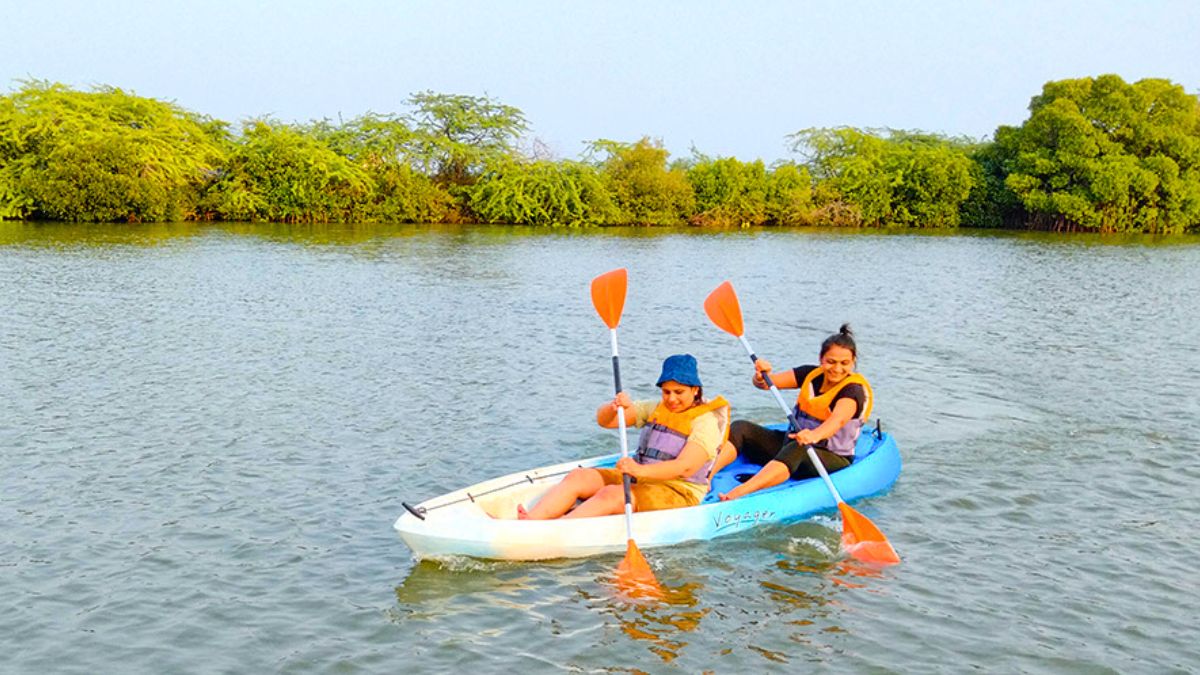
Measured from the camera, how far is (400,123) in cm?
4647

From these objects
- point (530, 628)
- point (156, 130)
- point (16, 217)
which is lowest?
point (530, 628)

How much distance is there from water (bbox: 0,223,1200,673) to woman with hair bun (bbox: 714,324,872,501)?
18.2 inches

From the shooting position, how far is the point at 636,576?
22.2 ft

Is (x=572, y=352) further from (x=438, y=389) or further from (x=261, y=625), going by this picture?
(x=261, y=625)

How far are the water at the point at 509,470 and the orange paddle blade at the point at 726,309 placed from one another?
1.74 metres

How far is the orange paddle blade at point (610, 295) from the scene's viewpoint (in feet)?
29.4

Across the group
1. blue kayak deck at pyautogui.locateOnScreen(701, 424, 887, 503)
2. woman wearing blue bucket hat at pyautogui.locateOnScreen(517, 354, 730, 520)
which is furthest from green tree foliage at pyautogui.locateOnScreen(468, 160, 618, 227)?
woman wearing blue bucket hat at pyautogui.locateOnScreen(517, 354, 730, 520)

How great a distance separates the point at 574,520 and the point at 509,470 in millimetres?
2426

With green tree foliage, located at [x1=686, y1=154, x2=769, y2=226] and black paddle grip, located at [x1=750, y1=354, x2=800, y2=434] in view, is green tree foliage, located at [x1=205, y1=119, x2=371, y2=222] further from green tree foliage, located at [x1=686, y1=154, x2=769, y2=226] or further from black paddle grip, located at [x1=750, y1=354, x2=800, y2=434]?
black paddle grip, located at [x1=750, y1=354, x2=800, y2=434]

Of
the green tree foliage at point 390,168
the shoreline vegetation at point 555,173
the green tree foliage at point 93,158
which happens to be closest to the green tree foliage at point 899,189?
the shoreline vegetation at point 555,173

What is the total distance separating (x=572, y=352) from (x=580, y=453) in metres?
5.38

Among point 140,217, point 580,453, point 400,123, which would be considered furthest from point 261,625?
point 400,123

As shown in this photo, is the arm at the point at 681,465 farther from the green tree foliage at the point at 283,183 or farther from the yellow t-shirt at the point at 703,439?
the green tree foliage at the point at 283,183

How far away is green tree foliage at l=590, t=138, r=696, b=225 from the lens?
155 ft
